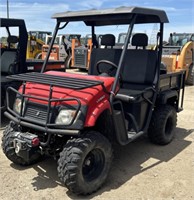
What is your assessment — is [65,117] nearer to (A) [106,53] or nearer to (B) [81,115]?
(B) [81,115]

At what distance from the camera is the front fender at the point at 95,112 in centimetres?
298

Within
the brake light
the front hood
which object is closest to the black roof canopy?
the front hood

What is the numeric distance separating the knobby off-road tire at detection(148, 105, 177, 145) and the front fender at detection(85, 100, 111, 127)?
1.46m

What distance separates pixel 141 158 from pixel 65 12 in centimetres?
222

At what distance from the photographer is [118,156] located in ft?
13.7

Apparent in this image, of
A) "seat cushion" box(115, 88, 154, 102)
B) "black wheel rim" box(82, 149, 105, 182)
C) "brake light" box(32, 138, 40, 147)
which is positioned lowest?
"black wheel rim" box(82, 149, 105, 182)

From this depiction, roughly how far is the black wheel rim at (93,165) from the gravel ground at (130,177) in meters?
0.19

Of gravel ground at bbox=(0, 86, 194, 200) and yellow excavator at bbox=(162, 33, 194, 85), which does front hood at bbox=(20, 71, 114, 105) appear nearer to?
gravel ground at bbox=(0, 86, 194, 200)

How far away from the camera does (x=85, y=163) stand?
3.17 m

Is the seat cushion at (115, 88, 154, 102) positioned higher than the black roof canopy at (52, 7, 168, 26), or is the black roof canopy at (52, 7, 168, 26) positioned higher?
the black roof canopy at (52, 7, 168, 26)

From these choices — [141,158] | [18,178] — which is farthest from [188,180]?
[18,178]

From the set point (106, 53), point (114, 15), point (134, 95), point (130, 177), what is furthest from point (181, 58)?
point (130, 177)

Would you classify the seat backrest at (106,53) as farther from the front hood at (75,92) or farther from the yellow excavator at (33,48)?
the yellow excavator at (33,48)

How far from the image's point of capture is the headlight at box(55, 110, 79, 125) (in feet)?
9.95
